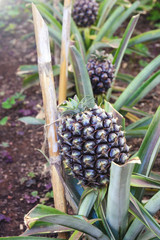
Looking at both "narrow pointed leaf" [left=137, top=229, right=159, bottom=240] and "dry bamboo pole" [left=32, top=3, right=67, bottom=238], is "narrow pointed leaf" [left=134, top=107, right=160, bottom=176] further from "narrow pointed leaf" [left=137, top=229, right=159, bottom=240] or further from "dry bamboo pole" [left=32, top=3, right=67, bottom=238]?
"dry bamboo pole" [left=32, top=3, right=67, bottom=238]

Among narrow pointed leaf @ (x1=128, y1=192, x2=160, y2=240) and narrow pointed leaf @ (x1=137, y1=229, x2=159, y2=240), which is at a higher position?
narrow pointed leaf @ (x1=128, y1=192, x2=160, y2=240)

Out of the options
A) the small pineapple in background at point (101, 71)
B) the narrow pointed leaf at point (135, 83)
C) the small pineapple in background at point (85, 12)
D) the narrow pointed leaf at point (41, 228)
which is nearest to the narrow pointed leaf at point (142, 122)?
the narrow pointed leaf at point (135, 83)

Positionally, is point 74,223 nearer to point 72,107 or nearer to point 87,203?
point 87,203

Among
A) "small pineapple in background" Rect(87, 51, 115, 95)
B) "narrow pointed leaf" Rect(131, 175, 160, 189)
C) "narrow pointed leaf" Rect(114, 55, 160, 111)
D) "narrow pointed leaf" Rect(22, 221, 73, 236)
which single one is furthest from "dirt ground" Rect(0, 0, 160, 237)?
"narrow pointed leaf" Rect(131, 175, 160, 189)

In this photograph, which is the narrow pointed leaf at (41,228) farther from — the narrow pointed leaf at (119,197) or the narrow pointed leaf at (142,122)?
the narrow pointed leaf at (142,122)

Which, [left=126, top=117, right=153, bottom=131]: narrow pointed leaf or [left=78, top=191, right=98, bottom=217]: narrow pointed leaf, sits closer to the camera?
[left=78, top=191, right=98, bottom=217]: narrow pointed leaf

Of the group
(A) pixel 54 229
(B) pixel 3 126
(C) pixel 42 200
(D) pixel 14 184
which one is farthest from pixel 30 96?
(A) pixel 54 229
